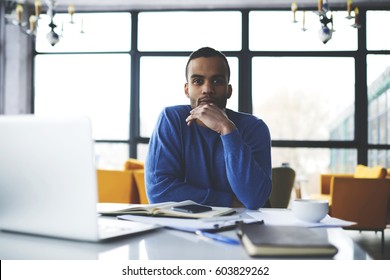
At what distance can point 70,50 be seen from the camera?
6930mm

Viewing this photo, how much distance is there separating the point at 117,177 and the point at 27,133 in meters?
3.42

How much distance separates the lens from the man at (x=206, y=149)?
1526 millimetres

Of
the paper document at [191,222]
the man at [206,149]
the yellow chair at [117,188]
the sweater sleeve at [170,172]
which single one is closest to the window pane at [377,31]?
the yellow chair at [117,188]

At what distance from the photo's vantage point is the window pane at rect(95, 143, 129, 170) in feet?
22.5

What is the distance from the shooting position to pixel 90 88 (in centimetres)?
696

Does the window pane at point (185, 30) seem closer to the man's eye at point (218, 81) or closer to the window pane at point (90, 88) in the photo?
the window pane at point (90, 88)

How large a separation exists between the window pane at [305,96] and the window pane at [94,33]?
7.21 ft

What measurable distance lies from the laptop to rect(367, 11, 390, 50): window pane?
660 centimetres

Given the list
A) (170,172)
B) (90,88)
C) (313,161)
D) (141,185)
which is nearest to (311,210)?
(170,172)

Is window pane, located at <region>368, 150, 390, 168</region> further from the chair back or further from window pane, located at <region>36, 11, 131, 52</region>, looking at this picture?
window pane, located at <region>36, 11, 131, 52</region>

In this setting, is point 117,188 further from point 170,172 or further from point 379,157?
point 379,157

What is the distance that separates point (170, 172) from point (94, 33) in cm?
581
